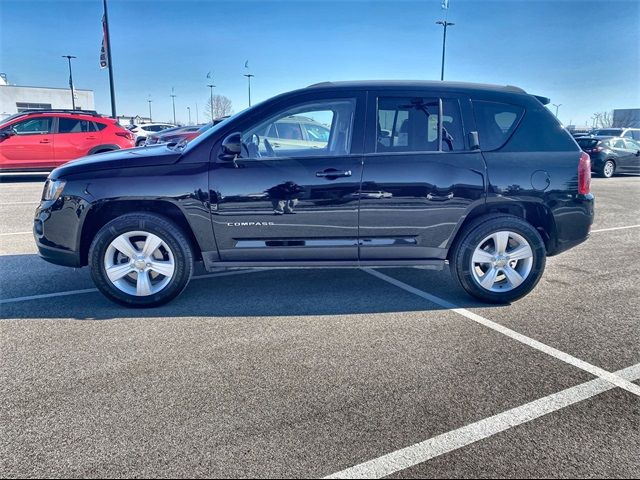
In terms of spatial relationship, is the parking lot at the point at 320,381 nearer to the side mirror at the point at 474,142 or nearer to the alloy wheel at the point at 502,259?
the alloy wheel at the point at 502,259

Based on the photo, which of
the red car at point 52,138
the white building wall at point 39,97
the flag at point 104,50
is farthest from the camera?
the white building wall at point 39,97

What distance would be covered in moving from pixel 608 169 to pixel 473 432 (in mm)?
17124

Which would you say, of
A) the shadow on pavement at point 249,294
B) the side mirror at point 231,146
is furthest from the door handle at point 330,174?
the shadow on pavement at point 249,294

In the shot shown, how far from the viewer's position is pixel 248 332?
3.57m

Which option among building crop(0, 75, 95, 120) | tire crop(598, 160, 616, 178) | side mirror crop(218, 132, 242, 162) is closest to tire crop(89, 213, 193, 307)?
side mirror crop(218, 132, 242, 162)

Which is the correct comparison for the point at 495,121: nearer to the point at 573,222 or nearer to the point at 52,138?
the point at 573,222

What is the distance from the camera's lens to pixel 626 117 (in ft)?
222

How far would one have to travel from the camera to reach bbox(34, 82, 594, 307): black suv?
3.93 meters

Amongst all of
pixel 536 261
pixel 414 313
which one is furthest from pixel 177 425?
pixel 536 261

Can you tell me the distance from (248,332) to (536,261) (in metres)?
2.59

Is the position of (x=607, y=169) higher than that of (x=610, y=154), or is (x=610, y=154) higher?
(x=610, y=154)

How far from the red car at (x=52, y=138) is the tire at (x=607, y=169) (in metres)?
15.7

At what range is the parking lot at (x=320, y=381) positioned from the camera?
2.22 m

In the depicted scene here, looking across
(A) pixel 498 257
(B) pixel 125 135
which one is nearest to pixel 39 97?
(B) pixel 125 135
